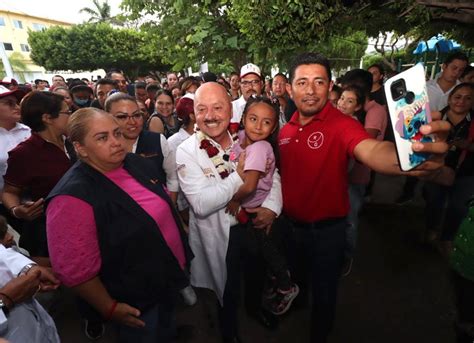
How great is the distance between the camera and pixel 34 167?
2609 mm

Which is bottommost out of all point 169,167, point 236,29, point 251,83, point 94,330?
point 94,330

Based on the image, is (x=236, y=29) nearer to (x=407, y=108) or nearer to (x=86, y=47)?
(x=407, y=108)

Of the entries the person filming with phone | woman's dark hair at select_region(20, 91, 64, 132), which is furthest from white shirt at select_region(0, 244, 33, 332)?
woman's dark hair at select_region(20, 91, 64, 132)

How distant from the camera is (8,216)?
3.19 metres

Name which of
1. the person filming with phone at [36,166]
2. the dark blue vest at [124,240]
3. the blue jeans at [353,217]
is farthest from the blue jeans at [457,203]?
the person filming with phone at [36,166]

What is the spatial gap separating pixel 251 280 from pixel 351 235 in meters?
1.39

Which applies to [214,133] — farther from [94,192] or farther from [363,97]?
[363,97]

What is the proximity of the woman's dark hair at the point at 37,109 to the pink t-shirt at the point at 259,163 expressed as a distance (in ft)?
6.15

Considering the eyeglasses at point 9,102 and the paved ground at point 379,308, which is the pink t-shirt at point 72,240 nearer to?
the paved ground at point 379,308

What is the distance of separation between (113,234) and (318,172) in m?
1.49

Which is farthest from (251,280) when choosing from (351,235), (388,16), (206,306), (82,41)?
(82,41)

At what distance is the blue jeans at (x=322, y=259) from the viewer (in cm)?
227

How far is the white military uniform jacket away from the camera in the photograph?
1995 mm

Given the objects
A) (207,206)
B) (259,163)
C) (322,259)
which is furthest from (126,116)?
(322,259)
